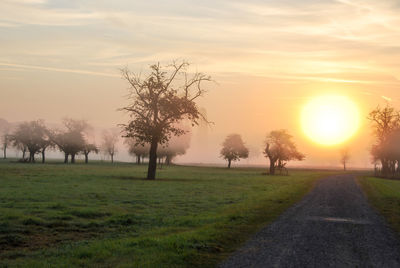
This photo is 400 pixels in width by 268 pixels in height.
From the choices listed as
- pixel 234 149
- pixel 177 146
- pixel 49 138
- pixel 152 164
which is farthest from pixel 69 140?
pixel 152 164

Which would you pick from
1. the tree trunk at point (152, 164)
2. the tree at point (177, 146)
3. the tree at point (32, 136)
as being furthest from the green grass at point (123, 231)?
the tree at point (177, 146)

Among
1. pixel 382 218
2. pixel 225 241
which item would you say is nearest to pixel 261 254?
pixel 225 241

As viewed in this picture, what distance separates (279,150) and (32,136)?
81.9 metres

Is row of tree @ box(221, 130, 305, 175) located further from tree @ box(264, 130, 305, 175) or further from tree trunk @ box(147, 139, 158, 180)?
tree trunk @ box(147, 139, 158, 180)

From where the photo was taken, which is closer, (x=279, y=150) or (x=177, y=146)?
(x=279, y=150)

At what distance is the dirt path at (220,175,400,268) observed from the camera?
42.0 ft

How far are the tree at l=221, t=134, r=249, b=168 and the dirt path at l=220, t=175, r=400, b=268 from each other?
142m

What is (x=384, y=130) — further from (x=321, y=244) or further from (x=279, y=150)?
(x=321, y=244)

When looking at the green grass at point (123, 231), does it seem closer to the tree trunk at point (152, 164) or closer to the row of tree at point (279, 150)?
the tree trunk at point (152, 164)

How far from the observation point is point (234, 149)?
167625 mm

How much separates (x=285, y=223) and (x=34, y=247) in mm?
11242

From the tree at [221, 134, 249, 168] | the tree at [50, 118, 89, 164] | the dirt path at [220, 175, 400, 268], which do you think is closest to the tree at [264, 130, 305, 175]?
the tree at [221, 134, 249, 168]

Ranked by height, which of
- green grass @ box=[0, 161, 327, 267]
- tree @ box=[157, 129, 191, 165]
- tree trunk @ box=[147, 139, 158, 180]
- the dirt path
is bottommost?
green grass @ box=[0, 161, 327, 267]

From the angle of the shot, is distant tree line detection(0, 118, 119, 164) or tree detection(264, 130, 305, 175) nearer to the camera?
tree detection(264, 130, 305, 175)
